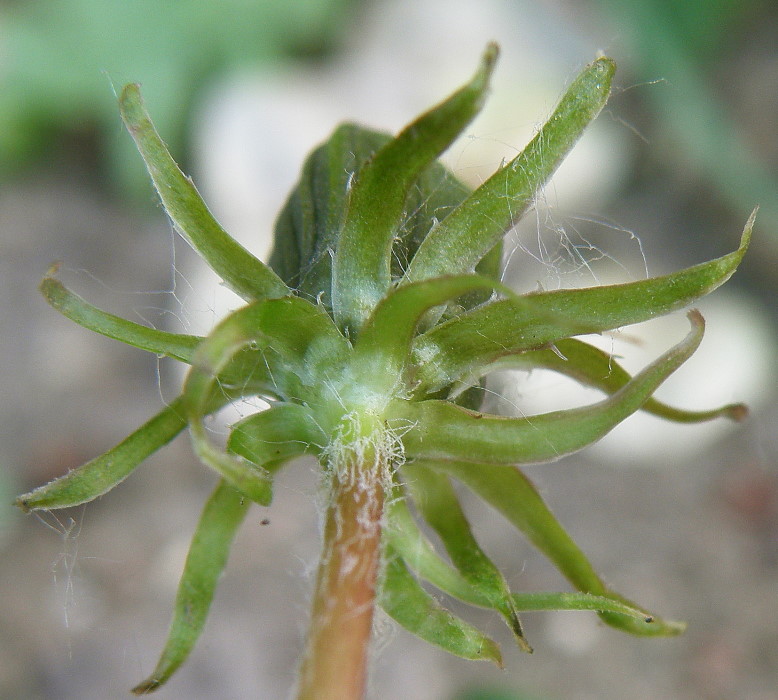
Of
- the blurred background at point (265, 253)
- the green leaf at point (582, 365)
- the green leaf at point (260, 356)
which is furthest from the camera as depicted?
the blurred background at point (265, 253)

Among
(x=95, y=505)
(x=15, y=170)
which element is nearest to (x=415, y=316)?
(x=95, y=505)

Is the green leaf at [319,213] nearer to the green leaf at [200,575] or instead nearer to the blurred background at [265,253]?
the green leaf at [200,575]

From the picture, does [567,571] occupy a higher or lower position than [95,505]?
higher

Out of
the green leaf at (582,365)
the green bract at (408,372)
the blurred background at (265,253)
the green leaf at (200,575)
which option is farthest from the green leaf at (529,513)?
the blurred background at (265,253)

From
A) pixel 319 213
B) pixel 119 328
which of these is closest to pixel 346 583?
pixel 119 328

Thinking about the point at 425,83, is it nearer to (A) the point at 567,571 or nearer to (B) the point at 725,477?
(B) the point at 725,477

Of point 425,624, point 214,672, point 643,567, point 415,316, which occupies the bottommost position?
point 214,672
